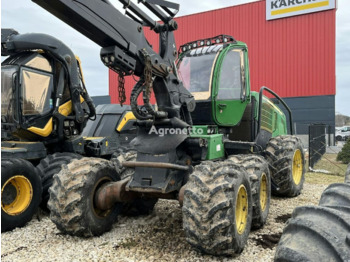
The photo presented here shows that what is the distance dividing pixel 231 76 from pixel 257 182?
1.92 metres

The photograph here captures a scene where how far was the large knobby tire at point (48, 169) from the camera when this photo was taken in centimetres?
537

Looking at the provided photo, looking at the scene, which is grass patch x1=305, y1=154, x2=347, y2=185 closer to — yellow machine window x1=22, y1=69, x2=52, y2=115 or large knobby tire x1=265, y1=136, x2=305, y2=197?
large knobby tire x1=265, y1=136, x2=305, y2=197

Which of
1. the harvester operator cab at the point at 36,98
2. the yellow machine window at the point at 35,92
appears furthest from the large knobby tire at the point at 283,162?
the yellow machine window at the point at 35,92

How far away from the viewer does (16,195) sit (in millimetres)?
4957

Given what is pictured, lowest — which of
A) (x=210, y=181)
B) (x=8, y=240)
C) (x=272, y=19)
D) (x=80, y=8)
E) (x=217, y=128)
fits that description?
(x=8, y=240)

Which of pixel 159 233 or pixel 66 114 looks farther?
pixel 66 114

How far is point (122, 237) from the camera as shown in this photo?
13.9ft

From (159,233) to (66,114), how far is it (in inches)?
130

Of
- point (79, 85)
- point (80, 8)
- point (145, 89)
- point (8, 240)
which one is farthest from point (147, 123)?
point (79, 85)

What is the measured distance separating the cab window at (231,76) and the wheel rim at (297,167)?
2.46m

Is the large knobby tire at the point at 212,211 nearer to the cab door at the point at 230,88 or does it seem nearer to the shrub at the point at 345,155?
the cab door at the point at 230,88

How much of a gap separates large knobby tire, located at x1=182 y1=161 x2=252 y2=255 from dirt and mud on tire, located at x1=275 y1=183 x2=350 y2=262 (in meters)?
1.66

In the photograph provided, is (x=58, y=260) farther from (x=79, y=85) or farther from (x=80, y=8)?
(x=79, y=85)

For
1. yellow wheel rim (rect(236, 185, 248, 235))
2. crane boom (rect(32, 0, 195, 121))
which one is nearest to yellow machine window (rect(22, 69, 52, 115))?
crane boom (rect(32, 0, 195, 121))
